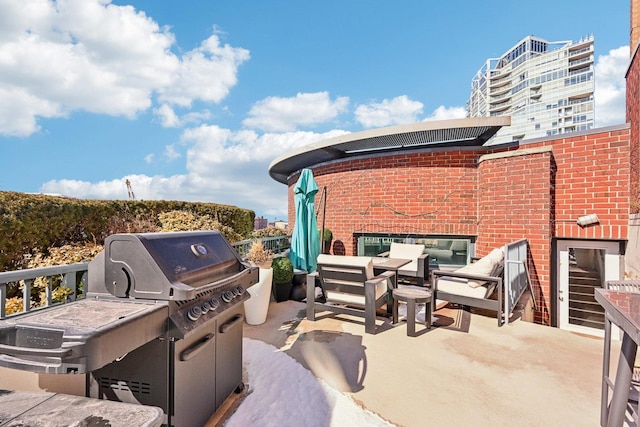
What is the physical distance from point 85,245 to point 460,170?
7.40 m

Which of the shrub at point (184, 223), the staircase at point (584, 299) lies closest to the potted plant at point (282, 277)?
the shrub at point (184, 223)

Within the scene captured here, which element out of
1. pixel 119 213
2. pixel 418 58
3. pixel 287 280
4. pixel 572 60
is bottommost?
pixel 287 280

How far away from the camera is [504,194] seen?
19.1 feet

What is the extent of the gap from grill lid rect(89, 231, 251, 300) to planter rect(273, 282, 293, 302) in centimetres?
358

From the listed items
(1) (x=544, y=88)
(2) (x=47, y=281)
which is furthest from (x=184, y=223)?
(1) (x=544, y=88)

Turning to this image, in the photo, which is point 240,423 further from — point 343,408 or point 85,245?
point 85,245

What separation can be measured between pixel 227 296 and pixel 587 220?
20.9ft

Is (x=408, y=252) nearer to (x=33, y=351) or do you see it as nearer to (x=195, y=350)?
(x=195, y=350)

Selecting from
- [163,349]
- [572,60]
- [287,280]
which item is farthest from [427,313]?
[572,60]

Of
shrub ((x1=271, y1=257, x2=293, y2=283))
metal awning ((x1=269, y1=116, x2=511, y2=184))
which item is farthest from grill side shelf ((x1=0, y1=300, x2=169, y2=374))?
metal awning ((x1=269, y1=116, x2=511, y2=184))

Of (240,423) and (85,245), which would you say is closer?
(240,423)

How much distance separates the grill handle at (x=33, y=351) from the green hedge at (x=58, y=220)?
13.0ft

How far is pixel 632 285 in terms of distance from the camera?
2.72 meters

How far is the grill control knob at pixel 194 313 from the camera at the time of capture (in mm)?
1712
